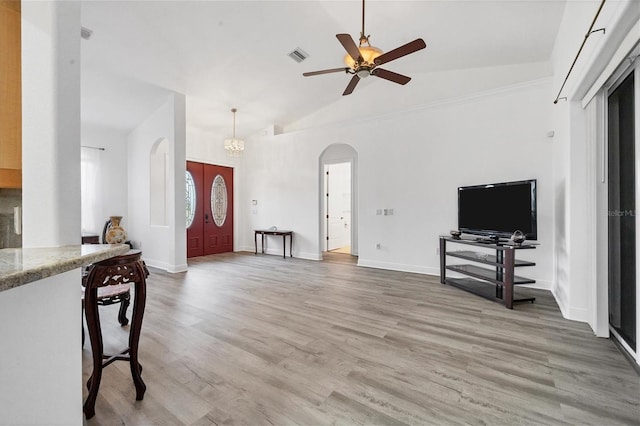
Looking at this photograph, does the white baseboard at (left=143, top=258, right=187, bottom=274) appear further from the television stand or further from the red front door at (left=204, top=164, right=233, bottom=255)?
the television stand

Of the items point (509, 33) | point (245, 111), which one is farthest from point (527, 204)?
point (245, 111)

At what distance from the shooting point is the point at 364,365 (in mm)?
2074

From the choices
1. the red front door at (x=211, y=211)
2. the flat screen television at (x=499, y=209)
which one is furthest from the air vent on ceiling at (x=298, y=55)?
the red front door at (x=211, y=211)

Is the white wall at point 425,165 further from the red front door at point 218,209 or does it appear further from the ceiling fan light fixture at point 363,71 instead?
the ceiling fan light fixture at point 363,71

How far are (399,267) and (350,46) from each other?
3815 millimetres

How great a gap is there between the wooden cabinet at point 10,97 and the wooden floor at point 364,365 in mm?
1425

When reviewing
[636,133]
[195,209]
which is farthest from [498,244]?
[195,209]

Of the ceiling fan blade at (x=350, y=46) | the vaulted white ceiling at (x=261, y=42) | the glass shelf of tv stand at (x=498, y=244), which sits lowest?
the glass shelf of tv stand at (x=498, y=244)

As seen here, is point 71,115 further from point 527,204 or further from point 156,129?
point 156,129

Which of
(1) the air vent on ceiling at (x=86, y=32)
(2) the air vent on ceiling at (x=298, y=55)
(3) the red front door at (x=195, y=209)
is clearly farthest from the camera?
(3) the red front door at (x=195, y=209)

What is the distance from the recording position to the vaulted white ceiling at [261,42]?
325cm

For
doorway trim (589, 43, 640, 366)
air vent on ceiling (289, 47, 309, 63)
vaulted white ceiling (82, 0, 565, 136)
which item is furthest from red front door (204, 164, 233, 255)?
doorway trim (589, 43, 640, 366)

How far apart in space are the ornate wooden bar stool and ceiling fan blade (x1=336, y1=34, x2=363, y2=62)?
8.05 feet

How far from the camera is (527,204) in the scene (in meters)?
3.39
